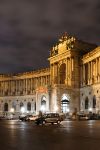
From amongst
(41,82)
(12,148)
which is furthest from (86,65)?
(12,148)

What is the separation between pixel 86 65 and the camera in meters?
105

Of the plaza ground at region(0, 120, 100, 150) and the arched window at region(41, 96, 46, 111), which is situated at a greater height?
the arched window at region(41, 96, 46, 111)

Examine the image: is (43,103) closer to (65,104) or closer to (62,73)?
(65,104)

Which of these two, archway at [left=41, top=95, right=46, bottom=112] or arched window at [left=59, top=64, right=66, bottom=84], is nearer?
archway at [left=41, top=95, right=46, bottom=112]

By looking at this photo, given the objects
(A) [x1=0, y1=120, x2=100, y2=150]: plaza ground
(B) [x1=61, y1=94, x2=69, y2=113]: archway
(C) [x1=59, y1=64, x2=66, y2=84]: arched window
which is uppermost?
(C) [x1=59, y1=64, x2=66, y2=84]: arched window

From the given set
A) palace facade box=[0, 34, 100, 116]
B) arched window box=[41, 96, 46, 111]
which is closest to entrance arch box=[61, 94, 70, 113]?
palace facade box=[0, 34, 100, 116]

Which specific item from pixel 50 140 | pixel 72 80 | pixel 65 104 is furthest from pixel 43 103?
pixel 50 140

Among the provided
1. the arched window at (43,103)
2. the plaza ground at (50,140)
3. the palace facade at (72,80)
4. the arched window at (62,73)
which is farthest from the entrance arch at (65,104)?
the plaza ground at (50,140)

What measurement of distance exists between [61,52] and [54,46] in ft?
21.6

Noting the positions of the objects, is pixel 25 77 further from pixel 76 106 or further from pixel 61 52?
pixel 76 106

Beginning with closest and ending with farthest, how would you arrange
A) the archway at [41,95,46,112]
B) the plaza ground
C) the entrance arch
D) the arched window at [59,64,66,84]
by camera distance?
the plaza ground
the entrance arch
the archway at [41,95,46,112]
the arched window at [59,64,66,84]

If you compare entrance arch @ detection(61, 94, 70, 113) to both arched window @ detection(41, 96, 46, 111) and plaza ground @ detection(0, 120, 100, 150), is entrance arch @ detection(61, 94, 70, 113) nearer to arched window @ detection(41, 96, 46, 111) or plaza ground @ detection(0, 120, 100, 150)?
arched window @ detection(41, 96, 46, 111)

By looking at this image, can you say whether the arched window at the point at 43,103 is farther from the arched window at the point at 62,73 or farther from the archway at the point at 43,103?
the arched window at the point at 62,73

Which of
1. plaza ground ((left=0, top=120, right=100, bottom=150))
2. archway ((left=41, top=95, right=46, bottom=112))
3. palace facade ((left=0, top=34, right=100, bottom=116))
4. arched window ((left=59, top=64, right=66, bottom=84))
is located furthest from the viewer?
arched window ((left=59, top=64, right=66, bottom=84))
